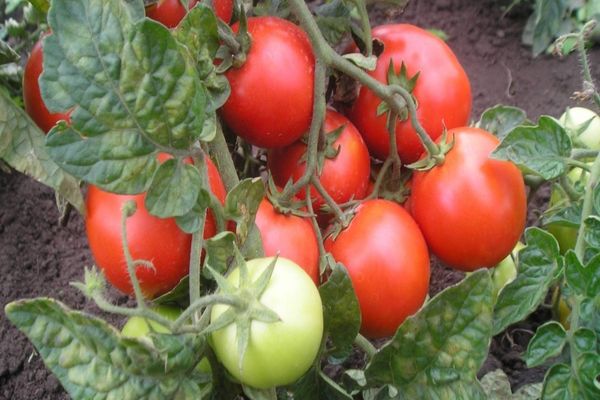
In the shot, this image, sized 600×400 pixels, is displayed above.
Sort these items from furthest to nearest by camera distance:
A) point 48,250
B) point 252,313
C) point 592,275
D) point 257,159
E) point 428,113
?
1. point 48,250
2. point 257,159
3. point 428,113
4. point 592,275
5. point 252,313

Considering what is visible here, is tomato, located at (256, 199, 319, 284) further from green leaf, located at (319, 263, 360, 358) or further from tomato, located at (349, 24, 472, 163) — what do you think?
tomato, located at (349, 24, 472, 163)

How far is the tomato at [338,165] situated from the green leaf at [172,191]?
258mm

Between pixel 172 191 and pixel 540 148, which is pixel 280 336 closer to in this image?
pixel 172 191

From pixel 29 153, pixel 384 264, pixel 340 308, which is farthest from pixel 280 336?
pixel 29 153

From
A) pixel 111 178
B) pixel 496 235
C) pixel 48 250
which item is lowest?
pixel 48 250

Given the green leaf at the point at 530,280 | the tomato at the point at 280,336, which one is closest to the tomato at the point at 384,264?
the green leaf at the point at 530,280

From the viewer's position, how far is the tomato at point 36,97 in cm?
Answer: 96

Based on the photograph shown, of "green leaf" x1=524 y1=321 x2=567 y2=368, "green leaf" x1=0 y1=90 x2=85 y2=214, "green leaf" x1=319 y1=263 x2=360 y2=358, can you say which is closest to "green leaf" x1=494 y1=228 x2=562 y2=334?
"green leaf" x1=524 y1=321 x2=567 y2=368

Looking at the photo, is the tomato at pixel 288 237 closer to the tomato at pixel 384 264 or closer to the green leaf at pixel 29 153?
the tomato at pixel 384 264

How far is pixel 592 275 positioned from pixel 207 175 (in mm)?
432

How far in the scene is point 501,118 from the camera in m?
1.17

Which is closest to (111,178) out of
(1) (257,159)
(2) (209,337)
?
(2) (209,337)

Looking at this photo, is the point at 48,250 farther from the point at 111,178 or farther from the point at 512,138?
the point at 512,138

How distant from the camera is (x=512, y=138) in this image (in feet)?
3.06
